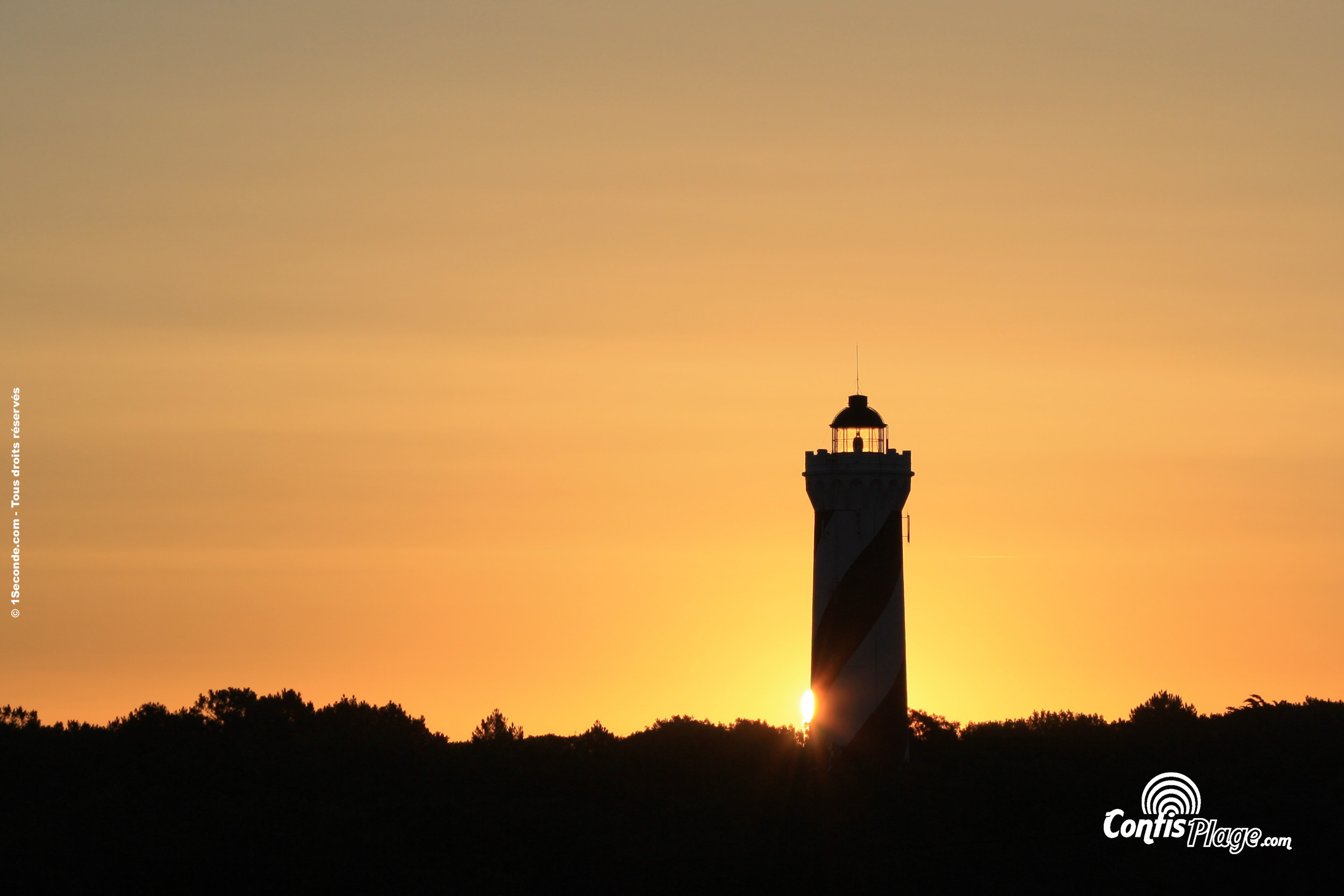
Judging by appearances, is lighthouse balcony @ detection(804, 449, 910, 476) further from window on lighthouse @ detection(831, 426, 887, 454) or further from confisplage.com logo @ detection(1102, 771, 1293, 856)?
confisplage.com logo @ detection(1102, 771, 1293, 856)

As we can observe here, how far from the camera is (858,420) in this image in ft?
155

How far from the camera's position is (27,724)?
50000mm

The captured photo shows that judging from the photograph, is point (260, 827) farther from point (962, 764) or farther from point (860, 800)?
point (962, 764)

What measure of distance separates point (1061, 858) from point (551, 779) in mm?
11940

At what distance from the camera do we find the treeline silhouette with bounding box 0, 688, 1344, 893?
40750mm

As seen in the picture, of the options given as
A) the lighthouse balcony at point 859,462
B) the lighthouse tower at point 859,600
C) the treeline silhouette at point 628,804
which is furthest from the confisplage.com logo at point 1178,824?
the lighthouse balcony at point 859,462

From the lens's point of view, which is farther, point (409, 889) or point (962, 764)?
point (962, 764)

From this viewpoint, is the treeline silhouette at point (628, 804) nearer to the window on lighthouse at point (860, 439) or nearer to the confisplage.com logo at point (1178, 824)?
the confisplage.com logo at point (1178, 824)

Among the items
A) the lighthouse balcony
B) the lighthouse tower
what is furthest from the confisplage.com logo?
the lighthouse balcony

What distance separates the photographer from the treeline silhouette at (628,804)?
134ft

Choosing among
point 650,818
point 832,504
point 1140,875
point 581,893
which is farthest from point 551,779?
point 1140,875

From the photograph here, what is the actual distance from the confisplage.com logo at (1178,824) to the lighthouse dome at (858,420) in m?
10.6

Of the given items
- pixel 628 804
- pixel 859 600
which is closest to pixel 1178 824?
pixel 859 600

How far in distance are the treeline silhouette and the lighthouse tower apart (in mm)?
1138
